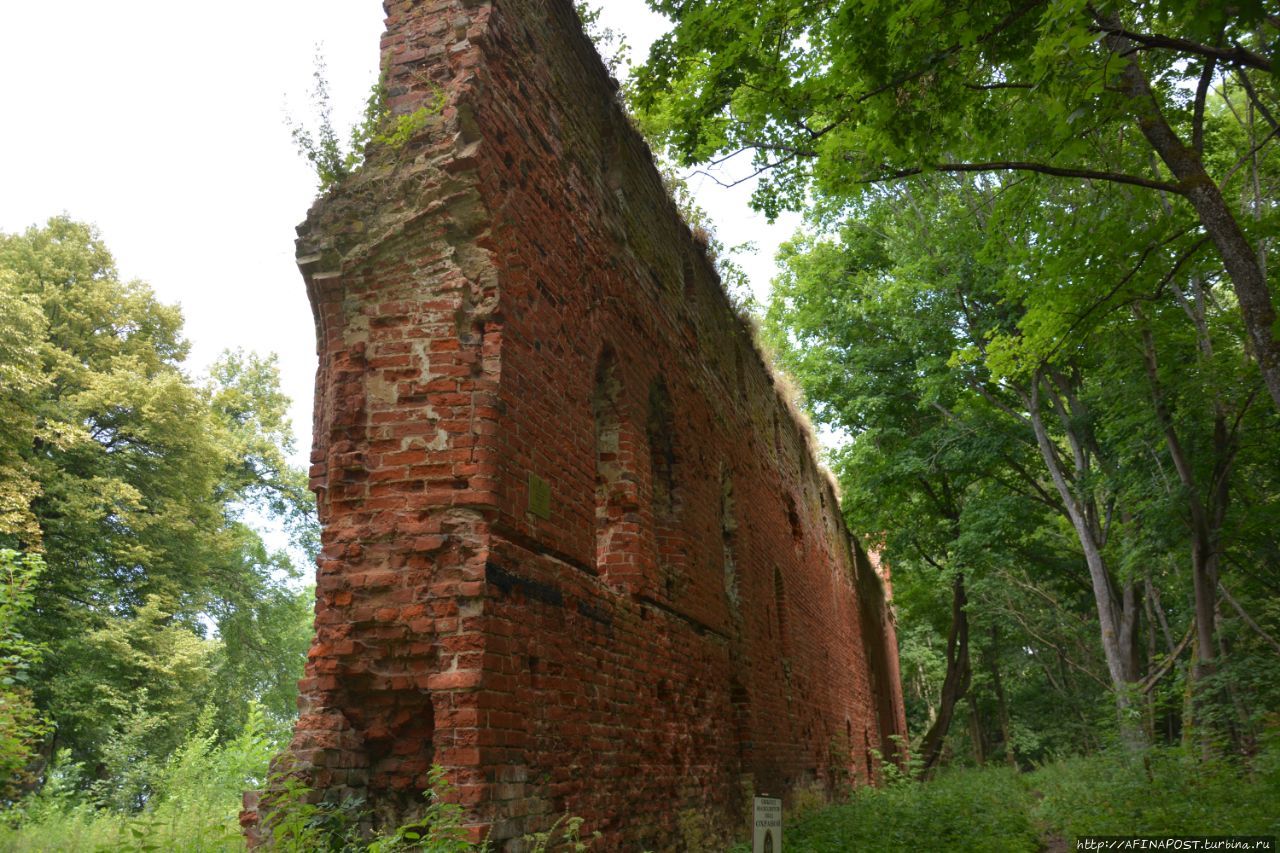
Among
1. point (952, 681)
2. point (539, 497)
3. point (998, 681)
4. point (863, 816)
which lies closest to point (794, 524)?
point (863, 816)

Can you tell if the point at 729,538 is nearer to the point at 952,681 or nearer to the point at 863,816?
the point at 863,816

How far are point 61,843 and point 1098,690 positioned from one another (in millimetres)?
29303

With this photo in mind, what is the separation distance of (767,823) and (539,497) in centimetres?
244

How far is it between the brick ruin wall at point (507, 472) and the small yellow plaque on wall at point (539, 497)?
2 cm

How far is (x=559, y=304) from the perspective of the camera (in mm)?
6129

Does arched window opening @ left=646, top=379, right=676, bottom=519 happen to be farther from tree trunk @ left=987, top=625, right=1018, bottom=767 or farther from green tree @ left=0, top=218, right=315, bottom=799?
tree trunk @ left=987, top=625, right=1018, bottom=767

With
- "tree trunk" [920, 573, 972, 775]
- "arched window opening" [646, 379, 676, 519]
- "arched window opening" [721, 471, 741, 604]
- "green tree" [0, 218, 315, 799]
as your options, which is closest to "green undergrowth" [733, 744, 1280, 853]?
"arched window opening" [721, 471, 741, 604]

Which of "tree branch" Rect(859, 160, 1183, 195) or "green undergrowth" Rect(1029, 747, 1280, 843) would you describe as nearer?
"tree branch" Rect(859, 160, 1183, 195)

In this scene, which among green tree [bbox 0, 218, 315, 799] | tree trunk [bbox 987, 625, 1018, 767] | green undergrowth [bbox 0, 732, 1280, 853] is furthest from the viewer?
tree trunk [bbox 987, 625, 1018, 767]

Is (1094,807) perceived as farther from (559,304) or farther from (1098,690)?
(1098,690)

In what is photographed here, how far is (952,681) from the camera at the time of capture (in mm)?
21344

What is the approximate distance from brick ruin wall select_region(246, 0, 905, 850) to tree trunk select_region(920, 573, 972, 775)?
44.9ft

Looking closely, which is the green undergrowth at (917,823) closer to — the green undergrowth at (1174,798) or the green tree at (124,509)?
the green undergrowth at (1174,798)

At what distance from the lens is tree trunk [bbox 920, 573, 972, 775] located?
20.6 metres
